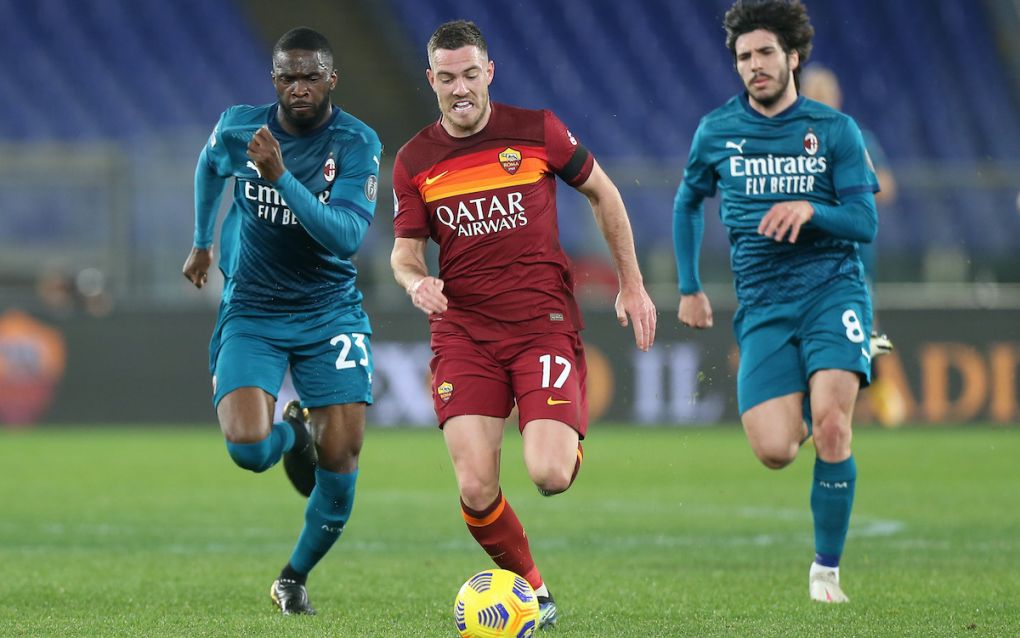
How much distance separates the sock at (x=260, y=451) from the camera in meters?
6.00

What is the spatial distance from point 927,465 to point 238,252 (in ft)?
23.8

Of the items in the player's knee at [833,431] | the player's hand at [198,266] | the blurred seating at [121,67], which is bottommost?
the player's knee at [833,431]

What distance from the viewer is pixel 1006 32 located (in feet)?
66.1

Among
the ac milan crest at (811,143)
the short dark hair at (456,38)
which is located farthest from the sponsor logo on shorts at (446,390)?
the ac milan crest at (811,143)

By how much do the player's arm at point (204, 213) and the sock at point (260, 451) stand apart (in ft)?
2.34

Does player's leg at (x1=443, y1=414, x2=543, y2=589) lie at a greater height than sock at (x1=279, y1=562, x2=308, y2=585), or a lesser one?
greater

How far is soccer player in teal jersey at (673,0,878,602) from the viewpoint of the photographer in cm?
622

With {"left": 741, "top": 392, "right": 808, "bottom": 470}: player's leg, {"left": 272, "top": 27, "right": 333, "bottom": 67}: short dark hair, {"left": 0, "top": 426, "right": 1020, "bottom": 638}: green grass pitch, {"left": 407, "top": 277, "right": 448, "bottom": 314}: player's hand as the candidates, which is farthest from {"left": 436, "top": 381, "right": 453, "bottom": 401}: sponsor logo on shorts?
{"left": 741, "top": 392, "right": 808, "bottom": 470}: player's leg

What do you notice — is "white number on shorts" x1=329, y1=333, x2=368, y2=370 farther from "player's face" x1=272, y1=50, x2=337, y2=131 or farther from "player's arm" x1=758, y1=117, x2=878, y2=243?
"player's arm" x1=758, y1=117, x2=878, y2=243

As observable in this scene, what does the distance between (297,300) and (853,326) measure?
223cm

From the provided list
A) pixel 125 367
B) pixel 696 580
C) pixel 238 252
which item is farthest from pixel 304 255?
pixel 125 367

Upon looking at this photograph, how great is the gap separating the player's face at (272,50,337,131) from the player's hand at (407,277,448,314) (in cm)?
113

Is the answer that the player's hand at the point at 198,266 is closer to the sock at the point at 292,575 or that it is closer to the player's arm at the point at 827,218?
the sock at the point at 292,575

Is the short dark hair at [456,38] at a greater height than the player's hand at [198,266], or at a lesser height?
greater
